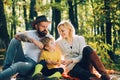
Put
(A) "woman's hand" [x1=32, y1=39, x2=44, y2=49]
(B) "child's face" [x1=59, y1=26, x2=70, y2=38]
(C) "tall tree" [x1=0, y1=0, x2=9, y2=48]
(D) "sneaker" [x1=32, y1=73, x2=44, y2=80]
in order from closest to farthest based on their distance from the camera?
(D) "sneaker" [x1=32, y1=73, x2=44, y2=80], (A) "woman's hand" [x1=32, y1=39, x2=44, y2=49], (B) "child's face" [x1=59, y1=26, x2=70, y2=38], (C) "tall tree" [x1=0, y1=0, x2=9, y2=48]

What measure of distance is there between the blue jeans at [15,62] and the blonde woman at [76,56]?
2.56 ft

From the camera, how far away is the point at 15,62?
6.20 m

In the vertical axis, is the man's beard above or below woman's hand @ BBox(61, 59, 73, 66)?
above

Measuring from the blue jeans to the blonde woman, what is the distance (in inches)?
30.7

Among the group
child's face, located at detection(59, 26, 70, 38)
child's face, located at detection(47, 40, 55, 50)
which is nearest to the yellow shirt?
child's face, located at detection(47, 40, 55, 50)

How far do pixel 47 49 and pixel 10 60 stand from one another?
0.75 m

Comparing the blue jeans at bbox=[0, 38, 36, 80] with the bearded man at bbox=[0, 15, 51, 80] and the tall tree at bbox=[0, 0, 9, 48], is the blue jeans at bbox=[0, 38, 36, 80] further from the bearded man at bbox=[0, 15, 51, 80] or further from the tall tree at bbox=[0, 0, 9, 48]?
the tall tree at bbox=[0, 0, 9, 48]

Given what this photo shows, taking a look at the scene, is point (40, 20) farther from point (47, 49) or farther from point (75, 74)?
point (75, 74)

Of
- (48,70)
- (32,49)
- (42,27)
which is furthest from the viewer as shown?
(32,49)

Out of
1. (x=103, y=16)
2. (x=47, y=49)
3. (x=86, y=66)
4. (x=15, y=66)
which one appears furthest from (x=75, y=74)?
(x=103, y=16)

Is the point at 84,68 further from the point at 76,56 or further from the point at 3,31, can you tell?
the point at 3,31

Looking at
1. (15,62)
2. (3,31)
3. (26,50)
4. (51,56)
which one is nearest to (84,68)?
(51,56)

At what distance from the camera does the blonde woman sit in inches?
238

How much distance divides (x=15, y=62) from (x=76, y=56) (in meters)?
1.26
